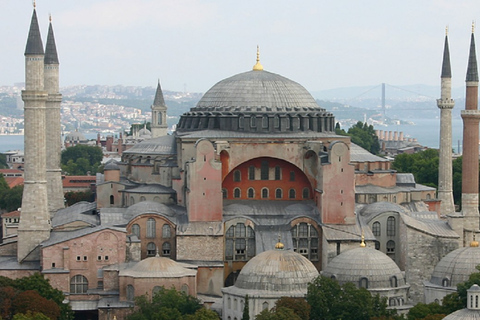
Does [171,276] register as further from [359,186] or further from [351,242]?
[359,186]

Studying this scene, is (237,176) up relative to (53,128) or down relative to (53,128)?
down

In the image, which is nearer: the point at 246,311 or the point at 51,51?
the point at 246,311

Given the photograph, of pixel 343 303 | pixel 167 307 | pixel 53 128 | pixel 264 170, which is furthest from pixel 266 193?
pixel 53 128

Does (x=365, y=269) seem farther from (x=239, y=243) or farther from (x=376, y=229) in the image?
(x=239, y=243)

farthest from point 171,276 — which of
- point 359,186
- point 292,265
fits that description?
point 359,186

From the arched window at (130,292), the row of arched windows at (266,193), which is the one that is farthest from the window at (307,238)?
the arched window at (130,292)
